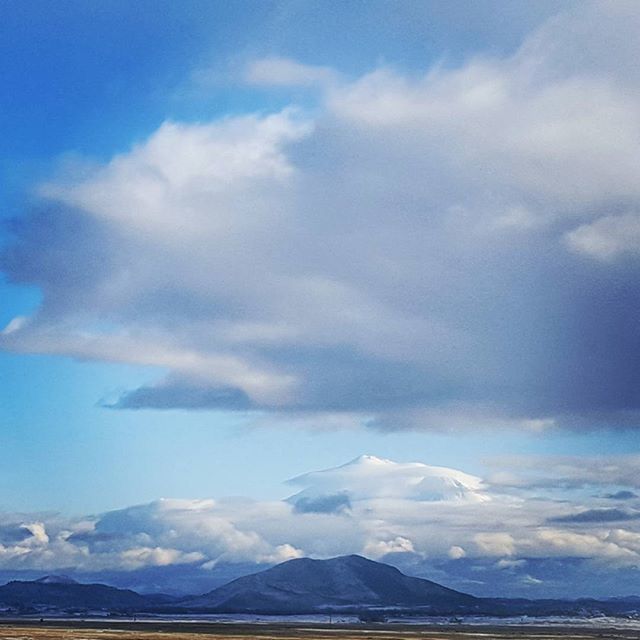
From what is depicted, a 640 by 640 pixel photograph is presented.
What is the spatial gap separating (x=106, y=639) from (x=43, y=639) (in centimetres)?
1280

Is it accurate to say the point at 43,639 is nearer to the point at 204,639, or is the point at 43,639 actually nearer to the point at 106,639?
the point at 106,639

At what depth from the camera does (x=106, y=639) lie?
190 m

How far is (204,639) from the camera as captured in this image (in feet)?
651

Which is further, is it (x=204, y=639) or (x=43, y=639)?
(x=204, y=639)

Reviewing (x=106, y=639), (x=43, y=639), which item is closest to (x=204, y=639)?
(x=106, y=639)

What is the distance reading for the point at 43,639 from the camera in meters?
182

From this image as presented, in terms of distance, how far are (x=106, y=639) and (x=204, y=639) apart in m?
19.9

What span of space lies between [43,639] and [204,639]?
3256 cm
